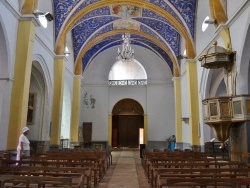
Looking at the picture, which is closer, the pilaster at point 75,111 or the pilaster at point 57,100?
the pilaster at point 57,100

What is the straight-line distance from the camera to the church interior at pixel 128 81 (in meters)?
7.52

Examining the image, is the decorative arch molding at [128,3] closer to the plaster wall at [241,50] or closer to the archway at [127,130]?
the plaster wall at [241,50]

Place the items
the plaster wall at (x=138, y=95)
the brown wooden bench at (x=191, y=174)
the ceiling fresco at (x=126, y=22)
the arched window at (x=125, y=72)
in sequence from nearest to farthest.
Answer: the brown wooden bench at (x=191, y=174) → the ceiling fresco at (x=126, y=22) → the plaster wall at (x=138, y=95) → the arched window at (x=125, y=72)

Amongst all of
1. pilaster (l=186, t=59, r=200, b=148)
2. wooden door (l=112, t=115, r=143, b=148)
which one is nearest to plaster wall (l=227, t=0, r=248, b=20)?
pilaster (l=186, t=59, r=200, b=148)

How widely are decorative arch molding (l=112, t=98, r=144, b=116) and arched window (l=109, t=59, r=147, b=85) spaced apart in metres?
1.50

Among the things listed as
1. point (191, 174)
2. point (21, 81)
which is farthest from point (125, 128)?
point (191, 174)

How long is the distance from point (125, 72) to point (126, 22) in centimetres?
497

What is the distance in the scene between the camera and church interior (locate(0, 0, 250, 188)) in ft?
24.7

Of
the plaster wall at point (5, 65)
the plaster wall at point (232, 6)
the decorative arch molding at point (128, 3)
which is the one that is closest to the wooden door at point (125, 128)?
the decorative arch molding at point (128, 3)

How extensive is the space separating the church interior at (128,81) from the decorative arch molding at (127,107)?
0.25 feet

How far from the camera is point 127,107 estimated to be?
1931cm

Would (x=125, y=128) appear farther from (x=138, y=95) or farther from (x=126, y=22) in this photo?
(x=126, y=22)

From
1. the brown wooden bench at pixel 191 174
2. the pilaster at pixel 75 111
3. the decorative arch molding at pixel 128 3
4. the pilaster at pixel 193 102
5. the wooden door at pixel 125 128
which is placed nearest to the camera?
the brown wooden bench at pixel 191 174

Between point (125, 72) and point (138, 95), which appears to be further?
point (125, 72)
